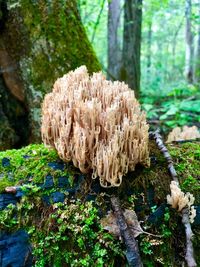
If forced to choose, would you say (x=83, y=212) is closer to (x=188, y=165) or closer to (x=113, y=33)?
(x=188, y=165)

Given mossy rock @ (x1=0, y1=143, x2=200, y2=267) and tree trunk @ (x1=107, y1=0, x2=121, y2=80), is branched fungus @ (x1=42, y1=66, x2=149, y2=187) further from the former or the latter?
tree trunk @ (x1=107, y1=0, x2=121, y2=80)

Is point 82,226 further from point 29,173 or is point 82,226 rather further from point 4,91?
point 4,91

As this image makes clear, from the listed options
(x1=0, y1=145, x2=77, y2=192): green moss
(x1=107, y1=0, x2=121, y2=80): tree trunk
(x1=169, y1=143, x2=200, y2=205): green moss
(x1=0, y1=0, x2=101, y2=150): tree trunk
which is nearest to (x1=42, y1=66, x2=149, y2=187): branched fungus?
(x1=0, y1=145, x2=77, y2=192): green moss

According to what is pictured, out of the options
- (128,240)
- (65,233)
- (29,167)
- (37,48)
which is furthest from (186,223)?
(37,48)

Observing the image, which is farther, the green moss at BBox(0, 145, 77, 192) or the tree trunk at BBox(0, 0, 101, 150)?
the tree trunk at BBox(0, 0, 101, 150)

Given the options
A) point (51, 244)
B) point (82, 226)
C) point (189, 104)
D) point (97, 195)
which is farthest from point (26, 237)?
point (189, 104)

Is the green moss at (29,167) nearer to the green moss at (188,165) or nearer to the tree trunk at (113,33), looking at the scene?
the green moss at (188,165)

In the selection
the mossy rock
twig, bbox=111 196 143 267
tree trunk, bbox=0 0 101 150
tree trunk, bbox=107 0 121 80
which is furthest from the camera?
tree trunk, bbox=107 0 121 80

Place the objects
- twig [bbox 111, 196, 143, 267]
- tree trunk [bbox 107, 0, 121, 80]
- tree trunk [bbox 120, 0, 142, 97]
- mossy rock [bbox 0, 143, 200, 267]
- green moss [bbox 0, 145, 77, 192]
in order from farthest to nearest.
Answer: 1. tree trunk [bbox 107, 0, 121, 80]
2. tree trunk [bbox 120, 0, 142, 97]
3. green moss [bbox 0, 145, 77, 192]
4. mossy rock [bbox 0, 143, 200, 267]
5. twig [bbox 111, 196, 143, 267]
